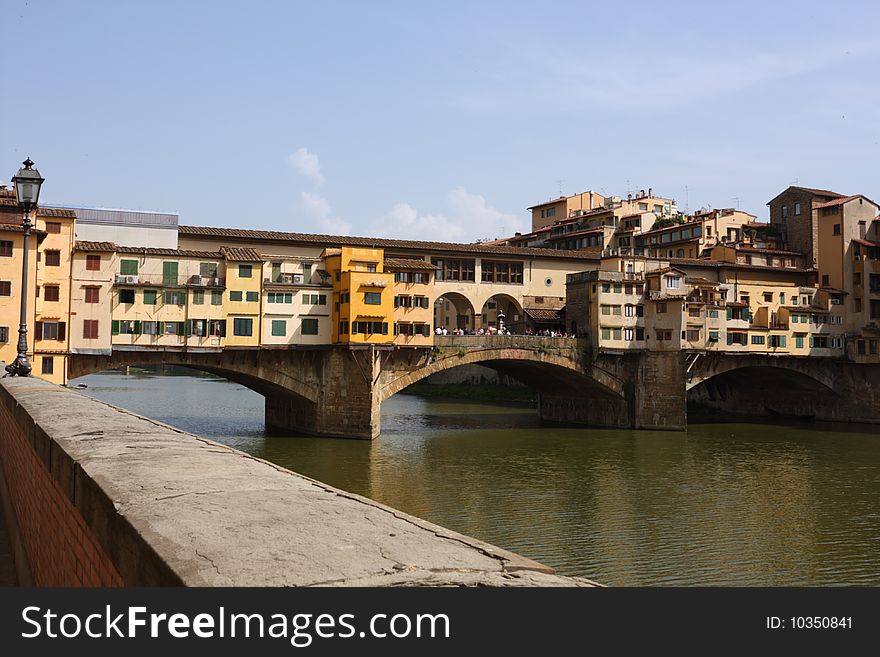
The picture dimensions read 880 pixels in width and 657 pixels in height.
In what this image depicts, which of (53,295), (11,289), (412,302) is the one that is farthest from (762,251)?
(11,289)

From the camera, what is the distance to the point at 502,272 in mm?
58750

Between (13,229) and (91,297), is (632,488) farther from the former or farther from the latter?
(13,229)

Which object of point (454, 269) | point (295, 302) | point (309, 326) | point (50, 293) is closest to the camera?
point (50, 293)

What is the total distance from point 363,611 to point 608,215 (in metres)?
82.8

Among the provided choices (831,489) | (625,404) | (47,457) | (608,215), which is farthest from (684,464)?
(608,215)

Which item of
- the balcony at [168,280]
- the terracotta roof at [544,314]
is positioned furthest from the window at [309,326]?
the terracotta roof at [544,314]

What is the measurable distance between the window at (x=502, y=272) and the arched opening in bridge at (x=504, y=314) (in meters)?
1.24

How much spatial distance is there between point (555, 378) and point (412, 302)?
1498 cm

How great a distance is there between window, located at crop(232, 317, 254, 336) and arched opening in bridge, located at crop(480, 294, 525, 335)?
19.6 meters

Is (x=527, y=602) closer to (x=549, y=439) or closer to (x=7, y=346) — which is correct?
(x=7, y=346)

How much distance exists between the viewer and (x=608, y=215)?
273 ft

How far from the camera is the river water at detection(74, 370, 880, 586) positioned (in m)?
21.6

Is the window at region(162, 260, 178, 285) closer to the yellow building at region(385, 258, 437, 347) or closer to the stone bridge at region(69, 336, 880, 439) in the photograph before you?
the stone bridge at region(69, 336, 880, 439)

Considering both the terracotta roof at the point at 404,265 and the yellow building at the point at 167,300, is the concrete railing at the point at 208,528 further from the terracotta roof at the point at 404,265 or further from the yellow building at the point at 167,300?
the terracotta roof at the point at 404,265
